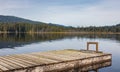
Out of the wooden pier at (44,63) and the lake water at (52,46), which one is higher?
the wooden pier at (44,63)

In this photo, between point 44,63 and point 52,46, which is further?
point 52,46

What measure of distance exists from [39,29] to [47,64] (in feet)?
545

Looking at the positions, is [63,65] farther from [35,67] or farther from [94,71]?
[94,71]

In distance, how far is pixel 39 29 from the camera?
586 ft

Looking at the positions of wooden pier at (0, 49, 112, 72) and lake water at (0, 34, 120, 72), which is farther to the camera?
lake water at (0, 34, 120, 72)

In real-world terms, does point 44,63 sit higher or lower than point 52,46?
A: higher

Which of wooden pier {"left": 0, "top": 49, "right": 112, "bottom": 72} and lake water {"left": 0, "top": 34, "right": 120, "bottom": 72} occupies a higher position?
wooden pier {"left": 0, "top": 49, "right": 112, "bottom": 72}

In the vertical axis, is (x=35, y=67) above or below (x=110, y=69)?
above

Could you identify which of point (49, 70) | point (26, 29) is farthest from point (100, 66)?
point (26, 29)

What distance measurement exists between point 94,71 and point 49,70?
5539 millimetres

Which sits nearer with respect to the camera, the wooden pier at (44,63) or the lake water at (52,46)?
the wooden pier at (44,63)

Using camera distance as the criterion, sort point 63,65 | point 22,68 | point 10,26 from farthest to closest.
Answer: point 10,26, point 63,65, point 22,68

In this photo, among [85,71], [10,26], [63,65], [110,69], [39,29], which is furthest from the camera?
[39,29]

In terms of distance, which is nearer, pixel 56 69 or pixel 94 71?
pixel 56 69
